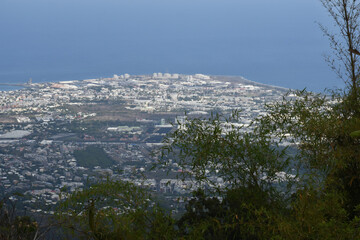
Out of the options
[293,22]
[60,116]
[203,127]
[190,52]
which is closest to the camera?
[203,127]

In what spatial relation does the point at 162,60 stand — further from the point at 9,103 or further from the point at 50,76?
the point at 9,103

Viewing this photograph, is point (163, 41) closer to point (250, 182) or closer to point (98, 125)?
point (98, 125)

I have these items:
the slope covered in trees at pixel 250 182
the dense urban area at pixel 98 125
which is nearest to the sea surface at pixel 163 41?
the dense urban area at pixel 98 125

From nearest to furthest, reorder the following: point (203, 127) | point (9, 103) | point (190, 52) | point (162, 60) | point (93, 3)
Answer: point (203, 127) → point (9, 103) → point (162, 60) → point (190, 52) → point (93, 3)

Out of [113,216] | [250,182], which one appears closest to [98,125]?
[250,182]

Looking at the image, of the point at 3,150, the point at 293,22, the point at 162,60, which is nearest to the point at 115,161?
the point at 3,150

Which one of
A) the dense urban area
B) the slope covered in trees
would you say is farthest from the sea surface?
the slope covered in trees

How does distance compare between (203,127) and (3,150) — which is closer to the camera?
(203,127)

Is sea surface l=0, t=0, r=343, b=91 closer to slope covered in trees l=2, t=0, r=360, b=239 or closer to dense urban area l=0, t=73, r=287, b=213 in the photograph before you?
dense urban area l=0, t=73, r=287, b=213
